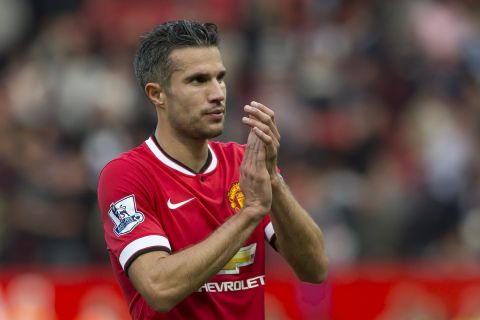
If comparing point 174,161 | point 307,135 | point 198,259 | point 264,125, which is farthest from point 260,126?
point 307,135

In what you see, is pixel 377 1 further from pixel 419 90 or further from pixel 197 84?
pixel 197 84

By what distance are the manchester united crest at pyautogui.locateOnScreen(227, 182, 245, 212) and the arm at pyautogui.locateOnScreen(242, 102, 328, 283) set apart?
0.69ft

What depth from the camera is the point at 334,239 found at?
1214cm

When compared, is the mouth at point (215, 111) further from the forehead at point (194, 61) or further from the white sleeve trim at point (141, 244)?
the white sleeve trim at point (141, 244)

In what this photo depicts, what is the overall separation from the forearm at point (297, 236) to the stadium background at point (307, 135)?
4.14m

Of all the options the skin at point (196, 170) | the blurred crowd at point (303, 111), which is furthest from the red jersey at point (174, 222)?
the blurred crowd at point (303, 111)

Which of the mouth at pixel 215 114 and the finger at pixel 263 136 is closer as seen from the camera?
the finger at pixel 263 136

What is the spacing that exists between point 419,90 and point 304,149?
5.66 ft

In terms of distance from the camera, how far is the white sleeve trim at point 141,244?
5609 millimetres

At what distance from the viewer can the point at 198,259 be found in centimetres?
543

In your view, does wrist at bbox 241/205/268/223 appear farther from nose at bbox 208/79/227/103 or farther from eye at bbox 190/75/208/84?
eye at bbox 190/75/208/84

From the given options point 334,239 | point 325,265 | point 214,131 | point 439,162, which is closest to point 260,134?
point 214,131

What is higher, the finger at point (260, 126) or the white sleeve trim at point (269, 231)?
the finger at point (260, 126)

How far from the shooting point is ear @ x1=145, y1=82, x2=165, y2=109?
6.04 meters
